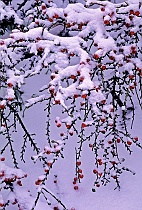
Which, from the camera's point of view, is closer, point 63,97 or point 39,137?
point 63,97

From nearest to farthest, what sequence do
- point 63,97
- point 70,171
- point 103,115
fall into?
point 63,97 < point 103,115 < point 70,171

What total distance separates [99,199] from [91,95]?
134cm

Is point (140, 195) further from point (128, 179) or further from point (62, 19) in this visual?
point (62, 19)

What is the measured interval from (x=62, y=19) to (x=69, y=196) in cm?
152

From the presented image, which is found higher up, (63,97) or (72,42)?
(72,42)

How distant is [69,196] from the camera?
2.93 m

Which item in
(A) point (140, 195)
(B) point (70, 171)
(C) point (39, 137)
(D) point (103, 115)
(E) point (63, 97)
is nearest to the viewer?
(E) point (63, 97)

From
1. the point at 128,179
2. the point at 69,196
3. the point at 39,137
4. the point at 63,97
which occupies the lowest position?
the point at 63,97

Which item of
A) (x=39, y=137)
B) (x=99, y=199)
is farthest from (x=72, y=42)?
(x=39, y=137)

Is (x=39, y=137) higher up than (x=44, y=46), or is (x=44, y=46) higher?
(x=39, y=137)

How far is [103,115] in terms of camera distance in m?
1.88

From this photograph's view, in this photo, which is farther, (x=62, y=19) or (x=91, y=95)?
(x=62, y=19)

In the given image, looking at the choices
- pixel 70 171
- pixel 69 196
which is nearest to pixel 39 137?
pixel 70 171

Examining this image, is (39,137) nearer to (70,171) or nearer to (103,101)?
(70,171)
